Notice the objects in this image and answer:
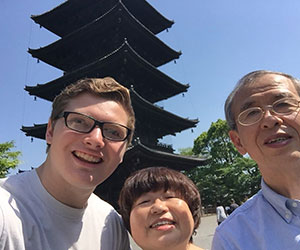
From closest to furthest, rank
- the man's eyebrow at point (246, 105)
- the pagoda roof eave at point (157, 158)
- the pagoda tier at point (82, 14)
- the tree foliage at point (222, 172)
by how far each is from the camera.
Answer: the man's eyebrow at point (246, 105), the pagoda roof eave at point (157, 158), the pagoda tier at point (82, 14), the tree foliage at point (222, 172)

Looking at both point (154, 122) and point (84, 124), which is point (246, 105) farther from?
point (154, 122)

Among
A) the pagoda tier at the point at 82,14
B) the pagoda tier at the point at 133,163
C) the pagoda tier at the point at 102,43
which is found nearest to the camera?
the pagoda tier at the point at 133,163

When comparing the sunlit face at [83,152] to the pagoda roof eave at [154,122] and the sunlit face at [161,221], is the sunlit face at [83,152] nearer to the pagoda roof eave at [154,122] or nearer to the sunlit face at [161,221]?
the sunlit face at [161,221]

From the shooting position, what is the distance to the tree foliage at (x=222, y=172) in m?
26.6

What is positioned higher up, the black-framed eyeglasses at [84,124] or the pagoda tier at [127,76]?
the pagoda tier at [127,76]

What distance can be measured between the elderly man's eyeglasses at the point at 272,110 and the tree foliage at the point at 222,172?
2559 cm

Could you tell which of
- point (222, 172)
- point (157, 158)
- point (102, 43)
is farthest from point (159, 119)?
point (222, 172)

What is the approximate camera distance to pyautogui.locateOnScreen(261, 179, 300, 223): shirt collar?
4.80ft

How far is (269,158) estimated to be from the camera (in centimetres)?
160

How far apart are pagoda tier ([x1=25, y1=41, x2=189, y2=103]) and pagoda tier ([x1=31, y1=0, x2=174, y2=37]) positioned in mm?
4382

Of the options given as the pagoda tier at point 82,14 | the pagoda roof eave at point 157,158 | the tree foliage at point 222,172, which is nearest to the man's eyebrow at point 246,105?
the pagoda roof eave at point 157,158

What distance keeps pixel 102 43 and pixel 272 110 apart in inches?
566

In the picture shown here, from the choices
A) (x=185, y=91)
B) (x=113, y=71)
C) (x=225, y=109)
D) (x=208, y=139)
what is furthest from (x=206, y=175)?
(x=225, y=109)

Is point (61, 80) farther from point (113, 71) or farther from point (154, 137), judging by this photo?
point (154, 137)
